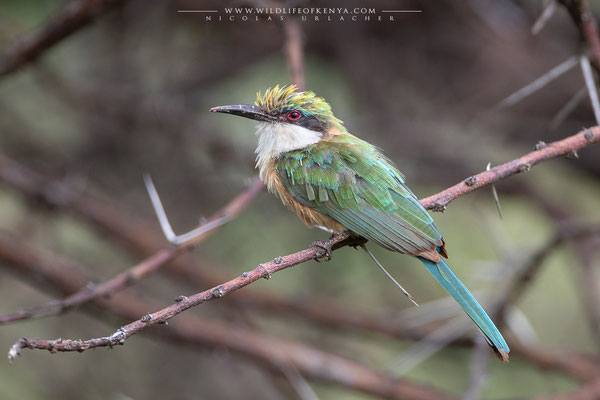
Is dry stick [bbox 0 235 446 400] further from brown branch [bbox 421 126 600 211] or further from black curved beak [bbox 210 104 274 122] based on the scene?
brown branch [bbox 421 126 600 211]

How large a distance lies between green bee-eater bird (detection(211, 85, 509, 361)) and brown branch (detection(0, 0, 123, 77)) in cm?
78

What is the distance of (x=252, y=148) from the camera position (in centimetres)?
584

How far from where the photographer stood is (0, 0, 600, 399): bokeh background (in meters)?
5.22

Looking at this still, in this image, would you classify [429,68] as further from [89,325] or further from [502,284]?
[89,325]

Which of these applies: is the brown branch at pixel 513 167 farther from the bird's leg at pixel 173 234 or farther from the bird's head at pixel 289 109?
the bird's head at pixel 289 109

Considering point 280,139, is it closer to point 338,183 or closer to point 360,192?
point 338,183

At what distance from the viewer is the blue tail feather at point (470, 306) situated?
8.63ft

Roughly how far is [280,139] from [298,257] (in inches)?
55.7

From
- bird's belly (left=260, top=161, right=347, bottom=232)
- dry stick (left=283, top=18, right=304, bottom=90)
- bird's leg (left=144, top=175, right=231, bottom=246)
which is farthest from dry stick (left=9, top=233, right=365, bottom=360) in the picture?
dry stick (left=283, top=18, right=304, bottom=90)

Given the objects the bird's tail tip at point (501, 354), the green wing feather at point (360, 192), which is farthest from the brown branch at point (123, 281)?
the bird's tail tip at point (501, 354)

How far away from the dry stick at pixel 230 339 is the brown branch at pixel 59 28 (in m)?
1.15

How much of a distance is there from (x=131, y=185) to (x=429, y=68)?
2.77 m

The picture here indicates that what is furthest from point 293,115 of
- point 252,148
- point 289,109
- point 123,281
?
point 252,148

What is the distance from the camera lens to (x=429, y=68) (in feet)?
19.4
